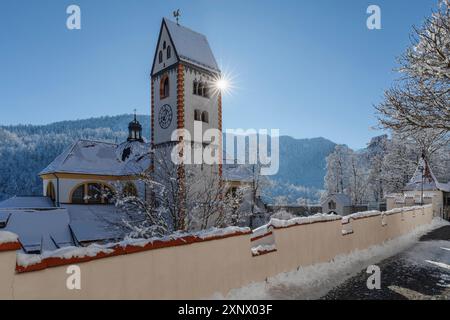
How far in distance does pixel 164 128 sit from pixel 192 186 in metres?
6.02

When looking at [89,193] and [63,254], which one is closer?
[63,254]

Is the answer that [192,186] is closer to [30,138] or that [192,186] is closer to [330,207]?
[330,207]

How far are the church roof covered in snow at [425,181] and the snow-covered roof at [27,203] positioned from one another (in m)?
32.6

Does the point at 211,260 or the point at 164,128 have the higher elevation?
the point at 164,128

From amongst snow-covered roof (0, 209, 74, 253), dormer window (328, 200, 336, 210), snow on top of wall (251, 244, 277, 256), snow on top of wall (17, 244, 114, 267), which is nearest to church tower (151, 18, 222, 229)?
snow-covered roof (0, 209, 74, 253)

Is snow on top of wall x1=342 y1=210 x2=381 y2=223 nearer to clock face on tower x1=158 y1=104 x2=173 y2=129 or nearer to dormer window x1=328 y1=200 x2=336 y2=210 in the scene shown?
clock face on tower x1=158 y1=104 x2=173 y2=129

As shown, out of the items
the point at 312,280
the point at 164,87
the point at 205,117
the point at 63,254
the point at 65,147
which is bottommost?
the point at 312,280

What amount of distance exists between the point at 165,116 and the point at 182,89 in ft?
8.20

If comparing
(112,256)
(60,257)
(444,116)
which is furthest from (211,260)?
(444,116)

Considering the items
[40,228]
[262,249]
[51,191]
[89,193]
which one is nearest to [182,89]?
[89,193]

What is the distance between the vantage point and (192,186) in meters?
17.6

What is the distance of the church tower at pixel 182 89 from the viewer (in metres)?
20.6

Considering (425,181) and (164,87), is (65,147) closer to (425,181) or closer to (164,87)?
(164,87)

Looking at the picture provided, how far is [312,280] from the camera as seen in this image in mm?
7844
